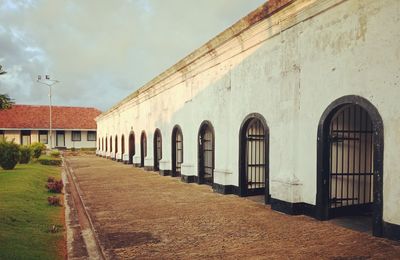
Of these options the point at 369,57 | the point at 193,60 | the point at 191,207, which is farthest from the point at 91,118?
the point at 369,57

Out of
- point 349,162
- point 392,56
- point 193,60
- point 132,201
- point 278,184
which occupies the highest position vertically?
point 193,60

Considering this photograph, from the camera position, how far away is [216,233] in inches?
227

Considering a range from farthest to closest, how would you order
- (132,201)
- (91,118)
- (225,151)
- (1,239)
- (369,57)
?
(91,118)
(225,151)
(132,201)
(369,57)
(1,239)

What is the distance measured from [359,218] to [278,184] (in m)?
1.72

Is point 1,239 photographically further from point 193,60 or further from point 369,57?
point 193,60

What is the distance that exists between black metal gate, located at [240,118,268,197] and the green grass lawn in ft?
15.7

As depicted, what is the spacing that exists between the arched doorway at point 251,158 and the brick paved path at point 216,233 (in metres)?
0.73

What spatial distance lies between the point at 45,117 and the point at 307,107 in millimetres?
43643

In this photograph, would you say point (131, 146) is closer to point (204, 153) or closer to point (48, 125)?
point (204, 153)

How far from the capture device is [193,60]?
1198cm

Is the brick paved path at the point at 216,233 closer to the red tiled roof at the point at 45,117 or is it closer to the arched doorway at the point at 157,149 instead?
the arched doorway at the point at 157,149

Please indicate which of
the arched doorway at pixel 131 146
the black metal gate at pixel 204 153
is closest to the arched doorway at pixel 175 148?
the black metal gate at pixel 204 153

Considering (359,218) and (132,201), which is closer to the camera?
(359,218)

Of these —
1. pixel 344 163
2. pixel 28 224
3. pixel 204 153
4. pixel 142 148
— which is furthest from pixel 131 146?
pixel 344 163
